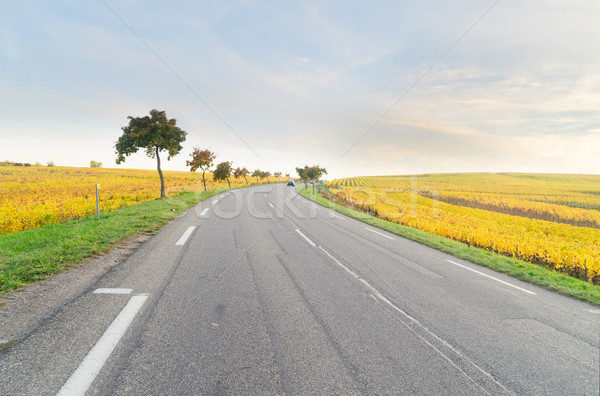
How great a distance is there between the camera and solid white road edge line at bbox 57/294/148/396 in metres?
2.25

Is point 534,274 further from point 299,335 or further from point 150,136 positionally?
point 150,136

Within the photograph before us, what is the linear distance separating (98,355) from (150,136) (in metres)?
22.4

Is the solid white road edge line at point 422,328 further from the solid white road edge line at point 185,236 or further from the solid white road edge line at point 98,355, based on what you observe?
the solid white road edge line at point 185,236

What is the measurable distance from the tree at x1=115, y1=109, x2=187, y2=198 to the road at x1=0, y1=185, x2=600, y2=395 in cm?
1839

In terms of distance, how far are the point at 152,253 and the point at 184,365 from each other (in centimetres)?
460

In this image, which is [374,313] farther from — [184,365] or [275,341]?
[184,365]

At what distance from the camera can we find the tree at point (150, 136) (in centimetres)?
2114

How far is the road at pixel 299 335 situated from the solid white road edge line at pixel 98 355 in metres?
0.01

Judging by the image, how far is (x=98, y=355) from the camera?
2674 mm

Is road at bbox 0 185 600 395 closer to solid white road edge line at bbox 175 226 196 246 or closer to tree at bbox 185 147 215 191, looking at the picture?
solid white road edge line at bbox 175 226 196 246

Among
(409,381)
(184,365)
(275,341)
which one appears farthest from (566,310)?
(184,365)

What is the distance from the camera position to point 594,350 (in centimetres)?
347

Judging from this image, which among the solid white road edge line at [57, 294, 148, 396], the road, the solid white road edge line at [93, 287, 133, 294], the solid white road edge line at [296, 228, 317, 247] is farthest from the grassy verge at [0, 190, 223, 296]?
the solid white road edge line at [296, 228, 317, 247]

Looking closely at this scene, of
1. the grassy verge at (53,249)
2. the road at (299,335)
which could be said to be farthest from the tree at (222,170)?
the road at (299,335)
